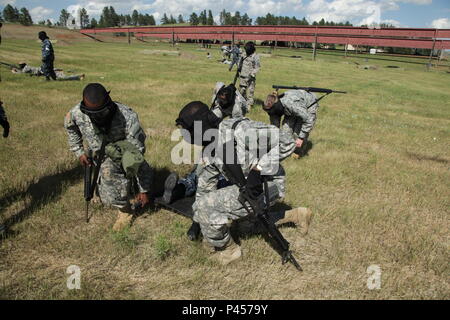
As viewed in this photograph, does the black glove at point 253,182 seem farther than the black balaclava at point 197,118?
Yes

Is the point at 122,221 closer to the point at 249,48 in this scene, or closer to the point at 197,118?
the point at 197,118

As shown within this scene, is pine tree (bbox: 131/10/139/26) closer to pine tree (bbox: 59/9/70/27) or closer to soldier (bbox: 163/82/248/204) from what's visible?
pine tree (bbox: 59/9/70/27)

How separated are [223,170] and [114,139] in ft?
5.57

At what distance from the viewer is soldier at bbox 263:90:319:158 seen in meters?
6.02

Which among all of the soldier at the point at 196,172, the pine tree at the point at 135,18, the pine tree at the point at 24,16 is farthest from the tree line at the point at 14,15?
the soldier at the point at 196,172

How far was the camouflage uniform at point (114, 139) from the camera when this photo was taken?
409cm

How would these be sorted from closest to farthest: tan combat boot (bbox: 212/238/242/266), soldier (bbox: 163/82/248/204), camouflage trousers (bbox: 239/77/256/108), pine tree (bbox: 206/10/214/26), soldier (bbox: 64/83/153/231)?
1. tan combat boot (bbox: 212/238/242/266)
2. soldier (bbox: 64/83/153/231)
3. soldier (bbox: 163/82/248/204)
4. camouflage trousers (bbox: 239/77/256/108)
5. pine tree (bbox: 206/10/214/26)

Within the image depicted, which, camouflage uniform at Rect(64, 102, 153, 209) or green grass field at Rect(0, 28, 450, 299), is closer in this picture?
green grass field at Rect(0, 28, 450, 299)

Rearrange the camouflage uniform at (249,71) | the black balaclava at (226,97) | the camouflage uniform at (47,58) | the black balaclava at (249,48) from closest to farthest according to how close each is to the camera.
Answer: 1. the black balaclava at (226,97)
2. the black balaclava at (249,48)
3. the camouflage uniform at (249,71)
4. the camouflage uniform at (47,58)

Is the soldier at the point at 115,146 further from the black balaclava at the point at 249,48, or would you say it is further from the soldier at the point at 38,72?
the soldier at the point at 38,72

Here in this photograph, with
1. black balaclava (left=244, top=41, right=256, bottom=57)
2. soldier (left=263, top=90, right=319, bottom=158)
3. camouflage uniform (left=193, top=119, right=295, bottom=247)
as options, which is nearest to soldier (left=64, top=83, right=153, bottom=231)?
camouflage uniform (left=193, top=119, right=295, bottom=247)

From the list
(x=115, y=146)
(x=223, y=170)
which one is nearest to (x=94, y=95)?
(x=115, y=146)

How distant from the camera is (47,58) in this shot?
44.4ft

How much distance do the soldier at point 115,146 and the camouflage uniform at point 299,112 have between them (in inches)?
130
